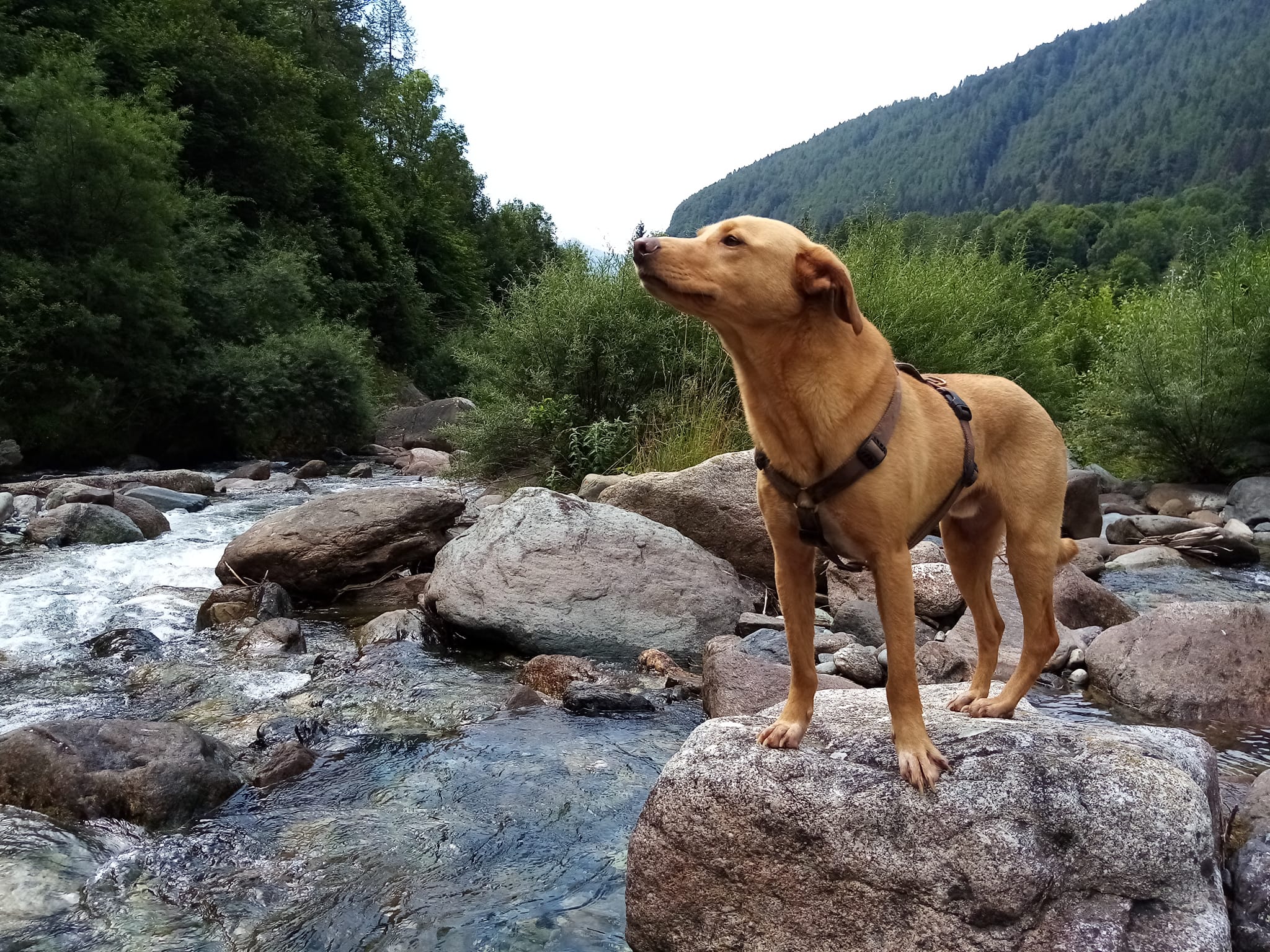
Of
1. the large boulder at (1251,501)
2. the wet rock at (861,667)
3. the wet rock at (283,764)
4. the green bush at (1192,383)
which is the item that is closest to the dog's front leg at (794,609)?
the wet rock at (283,764)

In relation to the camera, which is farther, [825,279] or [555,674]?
[555,674]

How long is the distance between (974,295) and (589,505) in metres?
12.3

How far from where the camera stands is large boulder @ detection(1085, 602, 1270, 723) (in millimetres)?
6465

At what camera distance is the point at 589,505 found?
8.96m

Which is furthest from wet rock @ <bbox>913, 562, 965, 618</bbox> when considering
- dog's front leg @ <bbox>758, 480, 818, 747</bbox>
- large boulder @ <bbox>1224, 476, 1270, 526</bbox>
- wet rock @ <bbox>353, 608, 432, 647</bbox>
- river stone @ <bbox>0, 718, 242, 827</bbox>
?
large boulder @ <bbox>1224, 476, 1270, 526</bbox>

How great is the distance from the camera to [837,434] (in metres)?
3.20

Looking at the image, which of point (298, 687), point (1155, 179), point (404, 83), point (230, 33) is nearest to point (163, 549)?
point (298, 687)

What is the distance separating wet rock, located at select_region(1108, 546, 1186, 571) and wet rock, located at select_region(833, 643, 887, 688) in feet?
22.8

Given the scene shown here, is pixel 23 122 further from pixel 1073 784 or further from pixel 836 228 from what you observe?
pixel 1073 784

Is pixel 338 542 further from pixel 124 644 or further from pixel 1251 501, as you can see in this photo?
pixel 1251 501

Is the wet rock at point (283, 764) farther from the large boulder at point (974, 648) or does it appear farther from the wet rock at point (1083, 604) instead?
the wet rock at point (1083, 604)

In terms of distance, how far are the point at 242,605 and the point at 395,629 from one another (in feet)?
5.81

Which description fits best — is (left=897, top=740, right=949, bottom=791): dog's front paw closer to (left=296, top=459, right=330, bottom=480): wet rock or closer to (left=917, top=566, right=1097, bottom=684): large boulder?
(left=917, top=566, right=1097, bottom=684): large boulder

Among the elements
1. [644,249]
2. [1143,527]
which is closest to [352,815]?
[644,249]
